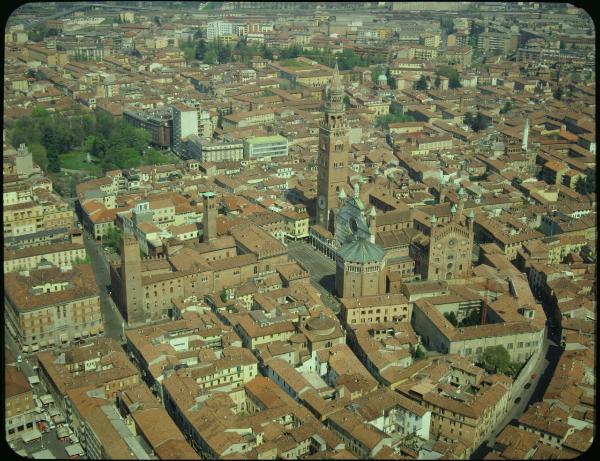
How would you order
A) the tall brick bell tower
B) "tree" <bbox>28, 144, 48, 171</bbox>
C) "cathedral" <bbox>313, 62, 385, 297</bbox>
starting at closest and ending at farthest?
the tall brick bell tower < "cathedral" <bbox>313, 62, 385, 297</bbox> < "tree" <bbox>28, 144, 48, 171</bbox>

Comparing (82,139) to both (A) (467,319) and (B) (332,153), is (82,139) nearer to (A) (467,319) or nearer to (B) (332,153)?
(B) (332,153)

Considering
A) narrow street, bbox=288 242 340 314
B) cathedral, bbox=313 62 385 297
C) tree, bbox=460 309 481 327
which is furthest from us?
narrow street, bbox=288 242 340 314

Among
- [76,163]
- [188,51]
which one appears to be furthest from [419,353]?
[188,51]

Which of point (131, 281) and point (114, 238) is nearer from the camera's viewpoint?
point (131, 281)

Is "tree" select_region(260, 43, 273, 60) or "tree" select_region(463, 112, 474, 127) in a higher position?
"tree" select_region(260, 43, 273, 60)

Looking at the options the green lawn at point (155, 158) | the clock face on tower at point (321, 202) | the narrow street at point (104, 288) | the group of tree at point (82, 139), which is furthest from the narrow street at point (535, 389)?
the group of tree at point (82, 139)

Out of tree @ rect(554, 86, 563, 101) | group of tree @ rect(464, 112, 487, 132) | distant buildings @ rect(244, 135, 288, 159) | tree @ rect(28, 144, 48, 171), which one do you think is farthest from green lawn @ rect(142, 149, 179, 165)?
tree @ rect(554, 86, 563, 101)

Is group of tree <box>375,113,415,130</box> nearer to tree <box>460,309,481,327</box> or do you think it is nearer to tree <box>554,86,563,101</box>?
tree <box>554,86,563,101</box>
